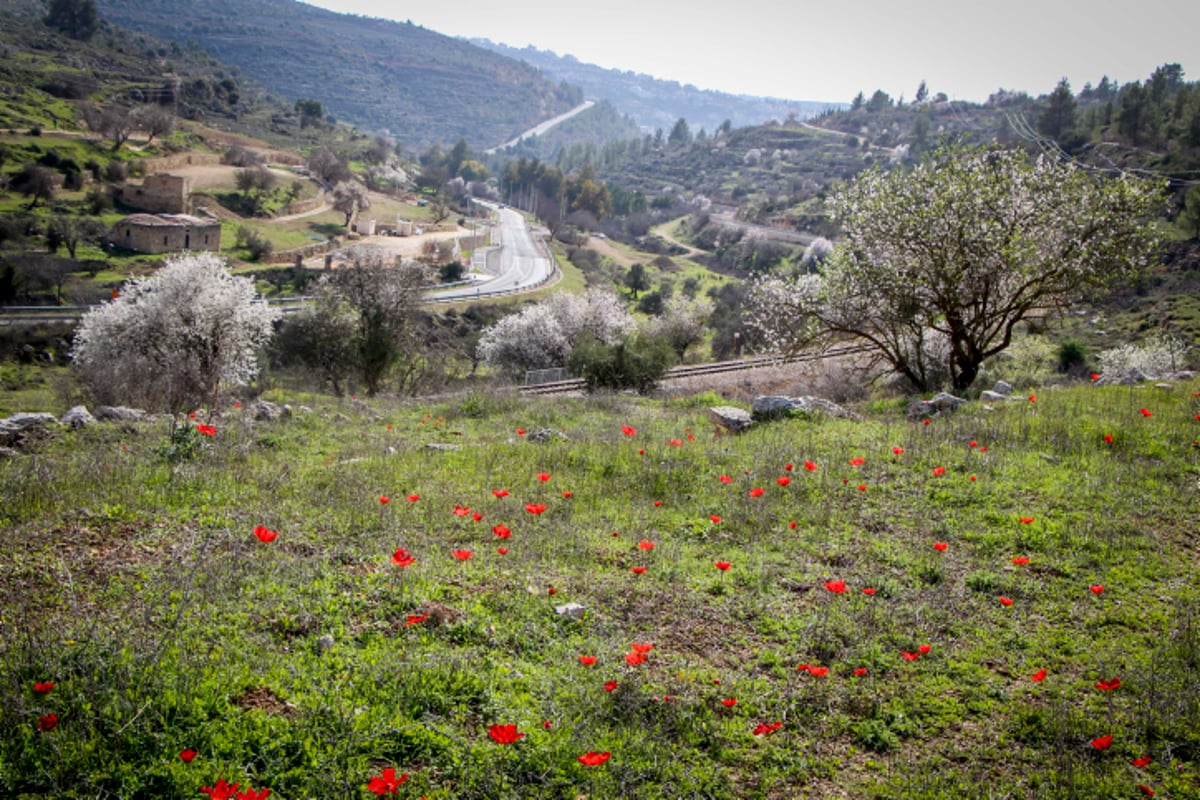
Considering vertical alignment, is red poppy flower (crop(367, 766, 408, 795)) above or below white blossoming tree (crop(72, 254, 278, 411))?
above

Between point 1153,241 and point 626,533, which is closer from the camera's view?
point 626,533

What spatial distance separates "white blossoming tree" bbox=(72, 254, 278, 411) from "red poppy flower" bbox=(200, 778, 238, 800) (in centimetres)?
2153

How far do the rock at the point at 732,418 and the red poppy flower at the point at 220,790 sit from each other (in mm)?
9166

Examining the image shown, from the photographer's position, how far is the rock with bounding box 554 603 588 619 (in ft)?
17.0

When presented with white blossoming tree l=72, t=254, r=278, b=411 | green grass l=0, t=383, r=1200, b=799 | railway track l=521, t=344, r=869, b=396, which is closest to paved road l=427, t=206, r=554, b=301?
white blossoming tree l=72, t=254, r=278, b=411

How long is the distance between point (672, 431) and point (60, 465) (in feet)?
24.7

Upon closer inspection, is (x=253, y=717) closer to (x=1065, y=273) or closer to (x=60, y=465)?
(x=60, y=465)

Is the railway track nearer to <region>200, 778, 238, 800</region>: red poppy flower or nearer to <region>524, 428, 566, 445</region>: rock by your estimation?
<region>524, 428, 566, 445</region>: rock

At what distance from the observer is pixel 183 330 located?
2444 cm

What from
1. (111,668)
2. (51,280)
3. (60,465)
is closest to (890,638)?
(111,668)

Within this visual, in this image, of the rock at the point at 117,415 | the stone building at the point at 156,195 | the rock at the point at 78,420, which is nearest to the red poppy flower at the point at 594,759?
the rock at the point at 78,420

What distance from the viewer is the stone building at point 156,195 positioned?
243ft

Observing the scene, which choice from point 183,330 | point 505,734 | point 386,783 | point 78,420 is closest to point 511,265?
point 183,330

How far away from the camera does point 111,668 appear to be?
3.69 metres
